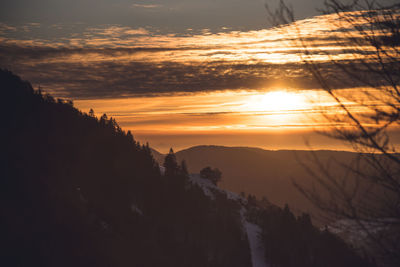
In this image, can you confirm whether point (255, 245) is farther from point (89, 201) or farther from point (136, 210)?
point (89, 201)

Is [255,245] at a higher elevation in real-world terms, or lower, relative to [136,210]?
lower

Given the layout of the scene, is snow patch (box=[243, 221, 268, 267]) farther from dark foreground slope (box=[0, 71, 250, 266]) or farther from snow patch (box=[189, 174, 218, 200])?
Answer: snow patch (box=[189, 174, 218, 200])

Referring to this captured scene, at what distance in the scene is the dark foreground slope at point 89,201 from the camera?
53125 mm

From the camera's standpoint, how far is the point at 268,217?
322 feet

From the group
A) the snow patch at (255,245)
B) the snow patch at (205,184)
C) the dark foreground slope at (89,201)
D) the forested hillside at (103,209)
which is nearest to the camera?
the dark foreground slope at (89,201)

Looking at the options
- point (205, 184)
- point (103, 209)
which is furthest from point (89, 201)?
point (205, 184)

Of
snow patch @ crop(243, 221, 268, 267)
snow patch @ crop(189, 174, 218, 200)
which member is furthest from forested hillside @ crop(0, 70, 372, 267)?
snow patch @ crop(189, 174, 218, 200)

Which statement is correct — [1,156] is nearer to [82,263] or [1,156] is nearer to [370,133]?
[82,263]

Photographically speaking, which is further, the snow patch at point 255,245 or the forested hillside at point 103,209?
the snow patch at point 255,245

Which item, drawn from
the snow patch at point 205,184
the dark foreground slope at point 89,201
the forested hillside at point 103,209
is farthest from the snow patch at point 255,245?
the snow patch at point 205,184

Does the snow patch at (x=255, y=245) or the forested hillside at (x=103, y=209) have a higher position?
the forested hillside at (x=103, y=209)

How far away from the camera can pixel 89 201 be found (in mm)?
62438

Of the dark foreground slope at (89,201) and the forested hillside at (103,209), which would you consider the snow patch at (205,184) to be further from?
the dark foreground slope at (89,201)

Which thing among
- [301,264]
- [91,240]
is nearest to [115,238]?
[91,240]
